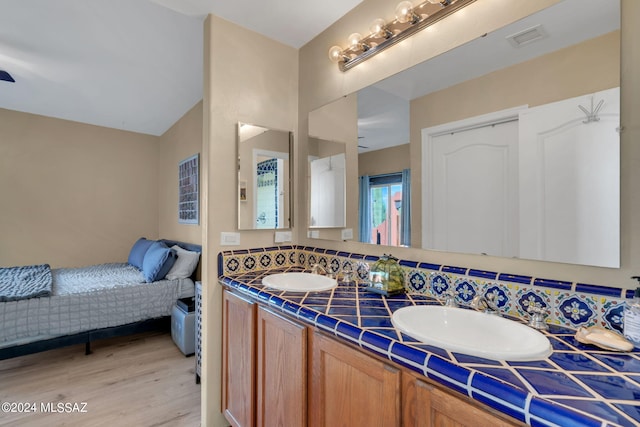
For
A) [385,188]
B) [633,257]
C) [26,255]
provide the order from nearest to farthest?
[633,257] < [385,188] < [26,255]

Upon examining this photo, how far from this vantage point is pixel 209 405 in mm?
1820

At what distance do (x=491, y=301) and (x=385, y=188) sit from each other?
70 cm

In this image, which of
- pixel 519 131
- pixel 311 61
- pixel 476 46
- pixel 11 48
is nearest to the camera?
pixel 519 131

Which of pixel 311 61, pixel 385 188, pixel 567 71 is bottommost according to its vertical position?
pixel 385 188

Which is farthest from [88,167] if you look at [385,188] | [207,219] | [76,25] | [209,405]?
[385,188]

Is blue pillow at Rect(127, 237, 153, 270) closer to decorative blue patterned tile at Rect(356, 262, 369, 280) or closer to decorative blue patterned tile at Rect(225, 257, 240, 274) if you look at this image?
decorative blue patterned tile at Rect(225, 257, 240, 274)

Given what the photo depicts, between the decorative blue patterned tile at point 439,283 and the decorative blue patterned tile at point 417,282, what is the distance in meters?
0.03

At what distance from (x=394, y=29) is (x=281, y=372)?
1.71 m

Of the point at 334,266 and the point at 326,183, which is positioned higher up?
the point at 326,183

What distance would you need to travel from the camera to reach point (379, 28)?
1527mm

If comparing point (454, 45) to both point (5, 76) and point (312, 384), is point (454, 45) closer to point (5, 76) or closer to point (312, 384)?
point (312, 384)

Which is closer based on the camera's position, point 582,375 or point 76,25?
point 582,375

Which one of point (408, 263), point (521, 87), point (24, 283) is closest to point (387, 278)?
point (408, 263)

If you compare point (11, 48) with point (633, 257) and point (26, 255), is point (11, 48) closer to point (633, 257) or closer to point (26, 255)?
point (26, 255)
